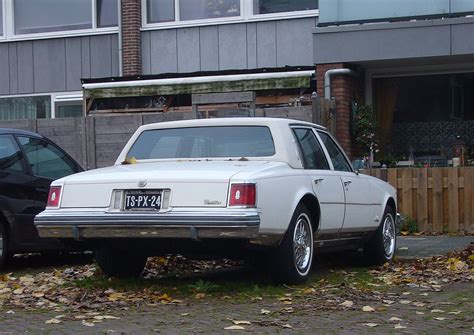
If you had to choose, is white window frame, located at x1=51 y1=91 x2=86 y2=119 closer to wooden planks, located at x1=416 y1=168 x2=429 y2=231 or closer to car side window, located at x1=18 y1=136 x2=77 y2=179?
wooden planks, located at x1=416 y1=168 x2=429 y2=231

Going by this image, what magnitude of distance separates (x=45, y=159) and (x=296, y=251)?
3644 mm

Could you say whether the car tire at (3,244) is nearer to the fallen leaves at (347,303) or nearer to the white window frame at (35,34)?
the fallen leaves at (347,303)

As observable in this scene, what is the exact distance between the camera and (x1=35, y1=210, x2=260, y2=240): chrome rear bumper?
6.94m

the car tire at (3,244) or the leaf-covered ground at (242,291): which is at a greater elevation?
the car tire at (3,244)

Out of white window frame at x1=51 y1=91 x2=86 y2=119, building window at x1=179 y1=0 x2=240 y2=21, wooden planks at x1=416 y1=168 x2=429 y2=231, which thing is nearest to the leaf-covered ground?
wooden planks at x1=416 y1=168 x2=429 y2=231

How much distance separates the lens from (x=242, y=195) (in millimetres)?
7031

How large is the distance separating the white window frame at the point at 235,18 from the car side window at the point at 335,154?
24.7 feet

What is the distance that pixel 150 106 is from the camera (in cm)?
1617

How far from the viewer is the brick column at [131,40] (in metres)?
17.6

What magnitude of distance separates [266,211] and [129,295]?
4.70ft

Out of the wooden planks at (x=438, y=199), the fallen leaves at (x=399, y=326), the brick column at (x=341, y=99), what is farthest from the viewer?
the brick column at (x=341, y=99)

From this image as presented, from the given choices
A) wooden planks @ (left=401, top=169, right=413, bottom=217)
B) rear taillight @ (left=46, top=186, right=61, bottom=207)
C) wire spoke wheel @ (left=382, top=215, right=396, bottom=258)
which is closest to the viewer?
rear taillight @ (left=46, top=186, right=61, bottom=207)

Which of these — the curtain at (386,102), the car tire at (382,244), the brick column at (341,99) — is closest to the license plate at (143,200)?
the car tire at (382,244)

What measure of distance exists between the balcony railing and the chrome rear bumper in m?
8.05
